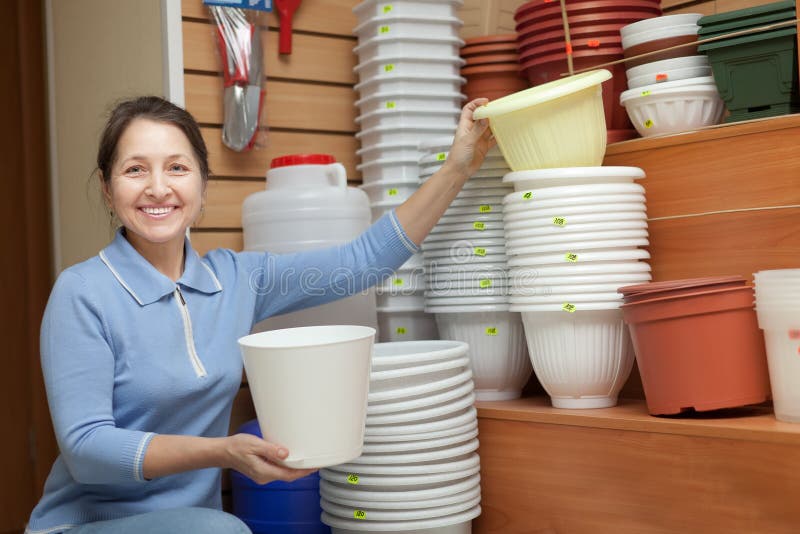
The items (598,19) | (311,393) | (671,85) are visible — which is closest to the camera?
(311,393)

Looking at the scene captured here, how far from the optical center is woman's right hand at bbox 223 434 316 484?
167 centimetres

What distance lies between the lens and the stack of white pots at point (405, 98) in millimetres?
2881

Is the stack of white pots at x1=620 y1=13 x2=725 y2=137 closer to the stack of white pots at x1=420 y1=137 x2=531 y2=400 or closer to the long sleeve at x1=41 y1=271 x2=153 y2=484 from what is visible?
the stack of white pots at x1=420 y1=137 x2=531 y2=400

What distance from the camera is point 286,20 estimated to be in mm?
3053

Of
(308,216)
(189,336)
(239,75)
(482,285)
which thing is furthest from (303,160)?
(189,336)

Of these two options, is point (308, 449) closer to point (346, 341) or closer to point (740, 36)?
point (346, 341)

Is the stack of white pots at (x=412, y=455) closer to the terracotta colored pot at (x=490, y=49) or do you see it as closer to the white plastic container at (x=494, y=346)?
the white plastic container at (x=494, y=346)

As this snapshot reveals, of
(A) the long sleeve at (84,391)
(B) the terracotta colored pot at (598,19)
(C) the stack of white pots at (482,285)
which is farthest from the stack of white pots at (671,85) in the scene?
(A) the long sleeve at (84,391)

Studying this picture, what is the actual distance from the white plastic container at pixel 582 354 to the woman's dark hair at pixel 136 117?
937 mm

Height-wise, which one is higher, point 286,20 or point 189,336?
point 286,20

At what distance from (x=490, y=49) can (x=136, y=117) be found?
54.8 inches

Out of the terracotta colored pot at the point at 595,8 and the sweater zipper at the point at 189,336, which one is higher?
the terracotta colored pot at the point at 595,8

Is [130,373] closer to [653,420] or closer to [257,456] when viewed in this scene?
[257,456]

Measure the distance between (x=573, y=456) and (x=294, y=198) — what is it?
111 centimetres
